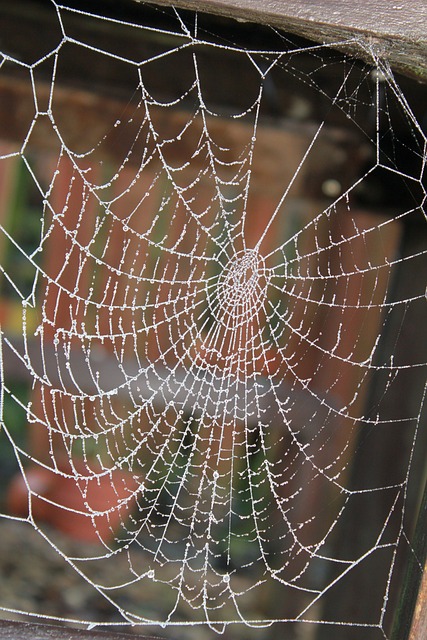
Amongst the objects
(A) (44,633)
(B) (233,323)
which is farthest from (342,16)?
(B) (233,323)

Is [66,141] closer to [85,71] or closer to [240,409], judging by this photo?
[85,71]

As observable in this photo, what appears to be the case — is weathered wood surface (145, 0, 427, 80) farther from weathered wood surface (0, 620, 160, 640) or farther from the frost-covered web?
weathered wood surface (0, 620, 160, 640)

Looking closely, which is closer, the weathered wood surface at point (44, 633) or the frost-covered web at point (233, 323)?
the weathered wood surface at point (44, 633)

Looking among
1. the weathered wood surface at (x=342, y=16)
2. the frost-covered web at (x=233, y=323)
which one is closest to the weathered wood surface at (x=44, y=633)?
the frost-covered web at (x=233, y=323)

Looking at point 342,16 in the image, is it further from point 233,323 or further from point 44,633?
point 233,323

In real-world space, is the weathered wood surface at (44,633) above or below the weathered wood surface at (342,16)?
below

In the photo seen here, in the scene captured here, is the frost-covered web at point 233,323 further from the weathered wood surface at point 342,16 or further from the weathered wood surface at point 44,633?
the weathered wood surface at point 44,633
